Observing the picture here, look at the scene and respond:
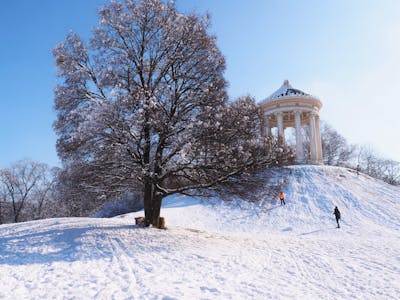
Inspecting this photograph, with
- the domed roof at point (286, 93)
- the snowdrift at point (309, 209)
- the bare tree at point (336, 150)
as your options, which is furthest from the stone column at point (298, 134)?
the bare tree at point (336, 150)

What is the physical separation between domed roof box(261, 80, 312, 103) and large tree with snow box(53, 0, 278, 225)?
25.8 meters

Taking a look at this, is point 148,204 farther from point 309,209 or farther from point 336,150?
point 336,150

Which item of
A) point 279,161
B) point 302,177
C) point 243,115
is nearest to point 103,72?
point 243,115

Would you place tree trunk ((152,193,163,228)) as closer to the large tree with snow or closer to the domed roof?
the large tree with snow

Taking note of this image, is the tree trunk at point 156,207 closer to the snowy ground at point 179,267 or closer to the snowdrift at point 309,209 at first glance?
the snowy ground at point 179,267

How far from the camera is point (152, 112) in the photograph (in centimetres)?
1057

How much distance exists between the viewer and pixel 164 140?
1221cm

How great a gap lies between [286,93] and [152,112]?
102 feet

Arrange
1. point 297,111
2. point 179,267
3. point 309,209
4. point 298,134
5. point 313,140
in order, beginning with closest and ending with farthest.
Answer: point 179,267 < point 309,209 < point 297,111 < point 298,134 < point 313,140

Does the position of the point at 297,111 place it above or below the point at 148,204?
above

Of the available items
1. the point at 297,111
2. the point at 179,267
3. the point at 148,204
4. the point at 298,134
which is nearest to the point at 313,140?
the point at 298,134

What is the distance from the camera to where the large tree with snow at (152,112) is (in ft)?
35.6

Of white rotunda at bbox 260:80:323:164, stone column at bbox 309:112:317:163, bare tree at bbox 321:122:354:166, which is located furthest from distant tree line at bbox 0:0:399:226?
bare tree at bbox 321:122:354:166

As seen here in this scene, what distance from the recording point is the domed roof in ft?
124
